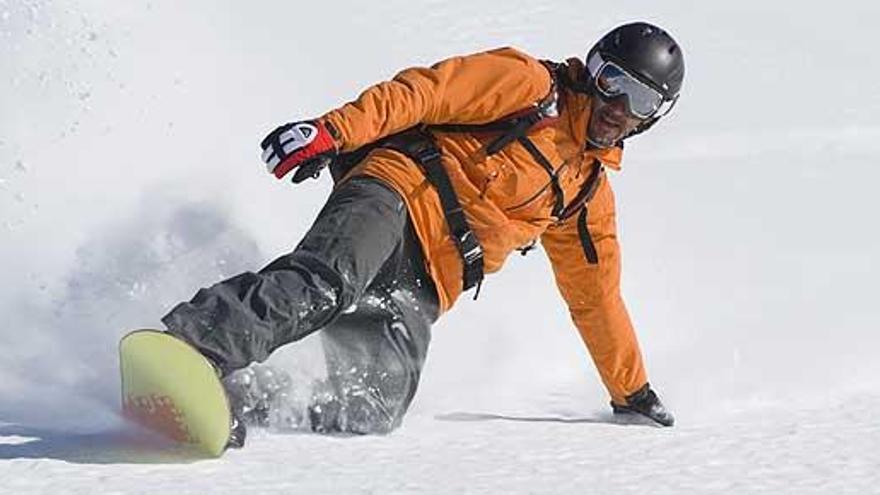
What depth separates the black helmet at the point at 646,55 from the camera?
14.6ft

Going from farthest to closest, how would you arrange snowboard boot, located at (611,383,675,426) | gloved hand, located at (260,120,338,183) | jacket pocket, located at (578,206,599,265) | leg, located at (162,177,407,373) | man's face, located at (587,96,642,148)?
jacket pocket, located at (578,206,599,265) → snowboard boot, located at (611,383,675,426) → man's face, located at (587,96,642,148) → gloved hand, located at (260,120,338,183) → leg, located at (162,177,407,373)

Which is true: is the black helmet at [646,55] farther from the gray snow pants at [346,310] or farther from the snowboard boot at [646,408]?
the snowboard boot at [646,408]

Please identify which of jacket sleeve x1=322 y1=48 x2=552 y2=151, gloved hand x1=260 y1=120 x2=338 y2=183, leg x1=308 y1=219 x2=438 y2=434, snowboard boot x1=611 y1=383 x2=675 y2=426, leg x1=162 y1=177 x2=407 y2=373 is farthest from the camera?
snowboard boot x1=611 y1=383 x2=675 y2=426

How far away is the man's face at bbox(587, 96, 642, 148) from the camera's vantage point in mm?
4531

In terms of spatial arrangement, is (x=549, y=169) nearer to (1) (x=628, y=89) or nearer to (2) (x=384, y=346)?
(1) (x=628, y=89)

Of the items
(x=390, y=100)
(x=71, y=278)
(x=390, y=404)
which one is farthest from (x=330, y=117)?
(x=71, y=278)

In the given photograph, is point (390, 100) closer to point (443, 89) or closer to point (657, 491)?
point (443, 89)

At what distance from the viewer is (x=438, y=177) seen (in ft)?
14.5

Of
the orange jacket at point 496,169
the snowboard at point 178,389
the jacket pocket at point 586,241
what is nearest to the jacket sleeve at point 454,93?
the orange jacket at point 496,169

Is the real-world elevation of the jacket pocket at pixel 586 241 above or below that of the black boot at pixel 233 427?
above

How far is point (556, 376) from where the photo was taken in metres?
5.48

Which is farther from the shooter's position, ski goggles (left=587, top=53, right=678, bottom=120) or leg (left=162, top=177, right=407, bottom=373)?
ski goggles (left=587, top=53, right=678, bottom=120)

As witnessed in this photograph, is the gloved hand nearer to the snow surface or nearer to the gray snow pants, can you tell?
the gray snow pants

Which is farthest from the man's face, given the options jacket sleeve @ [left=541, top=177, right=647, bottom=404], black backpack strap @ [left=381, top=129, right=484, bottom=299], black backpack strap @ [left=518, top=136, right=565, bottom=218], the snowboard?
the snowboard
